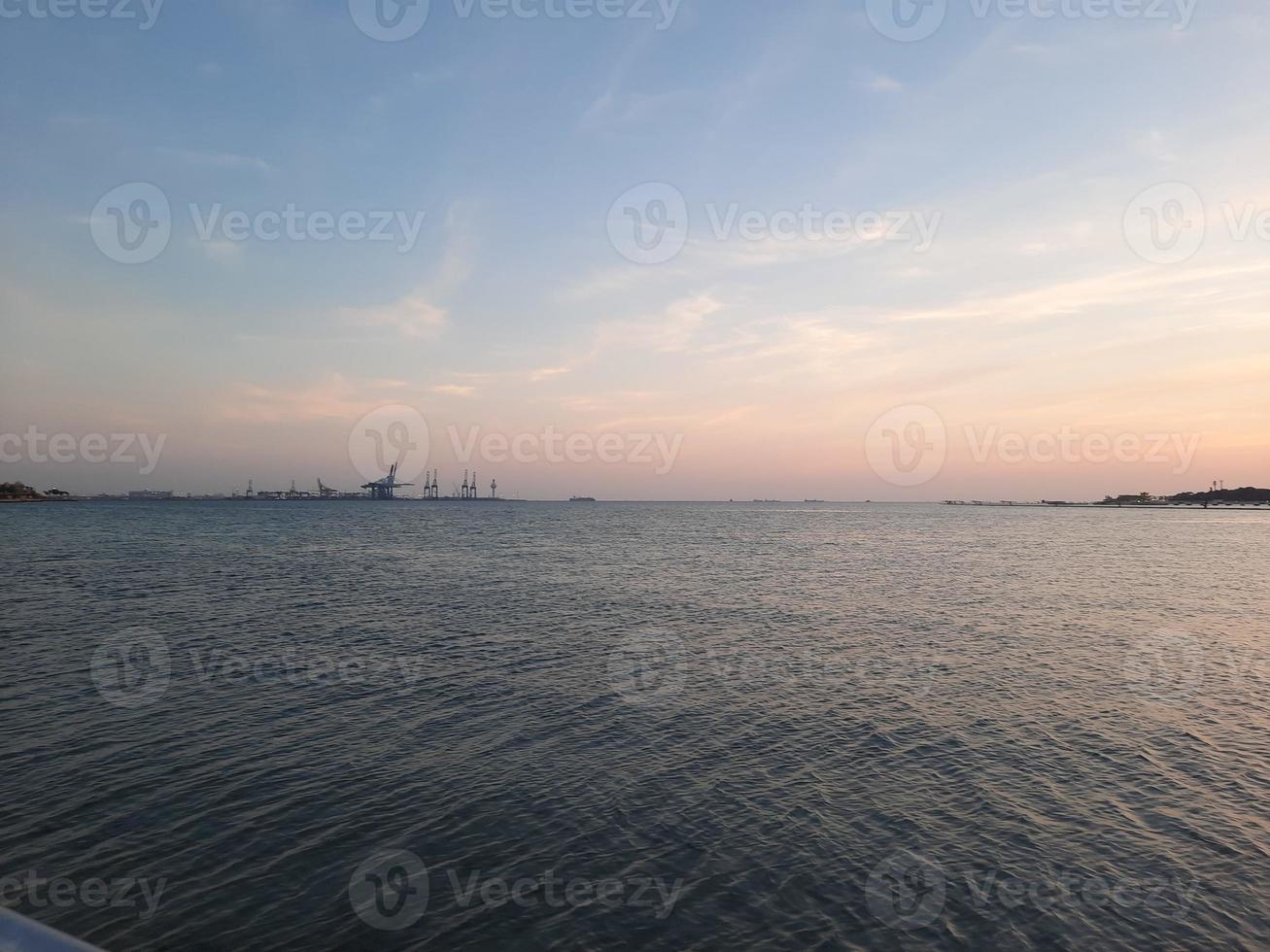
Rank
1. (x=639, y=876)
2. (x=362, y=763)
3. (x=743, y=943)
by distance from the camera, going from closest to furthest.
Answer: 1. (x=743, y=943)
2. (x=639, y=876)
3. (x=362, y=763)

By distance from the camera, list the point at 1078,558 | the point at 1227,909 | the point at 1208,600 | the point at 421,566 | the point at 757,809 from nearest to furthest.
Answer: the point at 1227,909 < the point at 757,809 < the point at 1208,600 < the point at 421,566 < the point at 1078,558

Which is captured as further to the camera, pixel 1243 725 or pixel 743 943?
pixel 1243 725

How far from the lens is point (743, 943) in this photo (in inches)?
491

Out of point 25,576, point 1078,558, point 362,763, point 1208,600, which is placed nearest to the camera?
point 362,763

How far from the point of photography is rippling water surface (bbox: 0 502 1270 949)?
13.2 metres

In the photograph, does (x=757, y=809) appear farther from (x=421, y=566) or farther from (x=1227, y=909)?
(x=421, y=566)

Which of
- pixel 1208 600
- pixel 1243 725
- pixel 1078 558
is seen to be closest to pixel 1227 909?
pixel 1243 725

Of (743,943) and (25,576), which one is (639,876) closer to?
(743,943)

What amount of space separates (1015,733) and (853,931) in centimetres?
1285

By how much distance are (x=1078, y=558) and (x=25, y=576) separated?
108 m

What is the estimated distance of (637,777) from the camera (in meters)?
19.1

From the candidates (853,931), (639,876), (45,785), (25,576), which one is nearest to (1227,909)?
(853,931)

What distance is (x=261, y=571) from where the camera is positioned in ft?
216

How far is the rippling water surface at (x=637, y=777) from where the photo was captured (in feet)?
43.4
